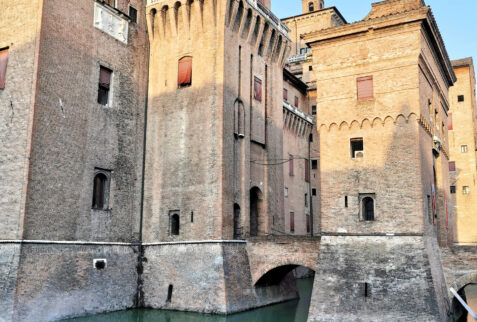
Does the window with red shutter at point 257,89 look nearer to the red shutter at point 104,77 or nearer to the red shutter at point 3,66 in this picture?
the red shutter at point 104,77

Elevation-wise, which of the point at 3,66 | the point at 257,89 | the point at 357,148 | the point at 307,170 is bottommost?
the point at 357,148

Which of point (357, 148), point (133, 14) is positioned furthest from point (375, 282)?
point (133, 14)

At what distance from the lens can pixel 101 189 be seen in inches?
843

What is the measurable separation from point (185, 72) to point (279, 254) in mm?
9258

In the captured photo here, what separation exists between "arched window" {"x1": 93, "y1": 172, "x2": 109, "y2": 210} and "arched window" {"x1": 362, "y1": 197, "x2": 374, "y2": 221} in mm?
10690

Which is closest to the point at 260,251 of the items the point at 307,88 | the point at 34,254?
the point at 34,254

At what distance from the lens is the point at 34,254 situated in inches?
703

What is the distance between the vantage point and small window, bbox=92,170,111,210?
69.1 ft

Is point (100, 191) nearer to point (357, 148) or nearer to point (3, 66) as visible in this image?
point (3, 66)

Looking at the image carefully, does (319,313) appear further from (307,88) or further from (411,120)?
(307,88)

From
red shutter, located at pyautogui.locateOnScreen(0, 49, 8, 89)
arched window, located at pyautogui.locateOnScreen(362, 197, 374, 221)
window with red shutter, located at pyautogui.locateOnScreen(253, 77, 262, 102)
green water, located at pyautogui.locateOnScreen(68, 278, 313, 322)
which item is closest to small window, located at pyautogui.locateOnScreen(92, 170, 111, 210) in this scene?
green water, located at pyautogui.locateOnScreen(68, 278, 313, 322)

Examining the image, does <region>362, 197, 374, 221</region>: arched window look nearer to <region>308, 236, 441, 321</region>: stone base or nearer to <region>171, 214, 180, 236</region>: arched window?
<region>308, 236, 441, 321</region>: stone base

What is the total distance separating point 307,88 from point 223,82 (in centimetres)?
1797

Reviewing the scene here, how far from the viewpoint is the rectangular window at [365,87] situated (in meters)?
18.5
